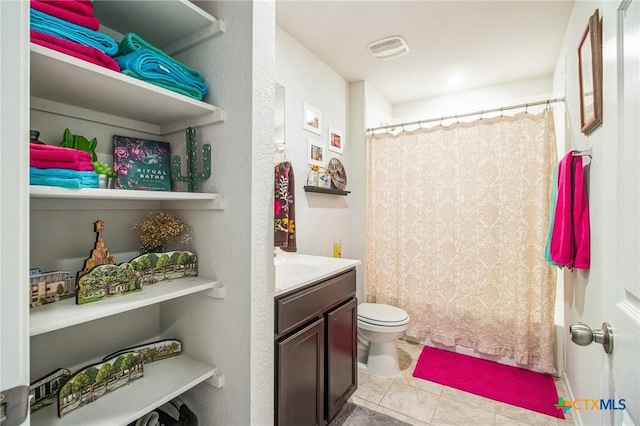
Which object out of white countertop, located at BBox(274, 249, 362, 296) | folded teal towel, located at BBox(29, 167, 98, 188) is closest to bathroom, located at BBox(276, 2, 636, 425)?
white countertop, located at BBox(274, 249, 362, 296)

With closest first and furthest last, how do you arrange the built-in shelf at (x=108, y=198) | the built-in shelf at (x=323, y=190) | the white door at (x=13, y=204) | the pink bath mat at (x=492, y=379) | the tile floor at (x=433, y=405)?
1. the white door at (x=13, y=204)
2. the built-in shelf at (x=108, y=198)
3. the tile floor at (x=433, y=405)
4. the pink bath mat at (x=492, y=379)
5. the built-in shelf at (x=323, y=190)

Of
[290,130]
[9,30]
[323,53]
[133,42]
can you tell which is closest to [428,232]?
[290,130]

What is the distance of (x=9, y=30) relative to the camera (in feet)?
1.61

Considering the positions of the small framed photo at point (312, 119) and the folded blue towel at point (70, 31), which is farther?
the small framed photo at point (312, 119)

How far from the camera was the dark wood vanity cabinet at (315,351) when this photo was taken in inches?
50.4

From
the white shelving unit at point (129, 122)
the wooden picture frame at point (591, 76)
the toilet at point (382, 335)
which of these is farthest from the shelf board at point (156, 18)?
the toilet at point (382, 335)

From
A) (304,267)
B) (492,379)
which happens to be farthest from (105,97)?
(492,379)

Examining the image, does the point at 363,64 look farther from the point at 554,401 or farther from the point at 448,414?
the point at 554,401

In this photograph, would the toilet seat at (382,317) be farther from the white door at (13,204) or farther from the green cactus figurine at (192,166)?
the white door at (13,204)

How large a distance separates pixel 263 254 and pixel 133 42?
86 cm

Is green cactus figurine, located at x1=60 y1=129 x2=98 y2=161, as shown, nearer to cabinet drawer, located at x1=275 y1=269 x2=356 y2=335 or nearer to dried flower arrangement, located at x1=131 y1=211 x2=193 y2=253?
dried flower arrangement, located at x1=131 y1=211 x2=193 y2=253

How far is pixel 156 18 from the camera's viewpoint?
112 centimetres

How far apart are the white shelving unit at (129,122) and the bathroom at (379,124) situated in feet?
3.07

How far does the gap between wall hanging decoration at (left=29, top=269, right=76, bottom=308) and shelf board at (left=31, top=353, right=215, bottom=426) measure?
35 cm
